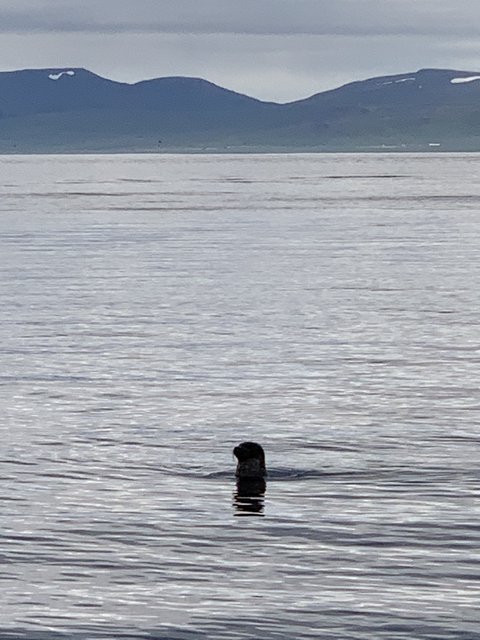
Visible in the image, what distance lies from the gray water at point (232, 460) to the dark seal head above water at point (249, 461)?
0.61 feet

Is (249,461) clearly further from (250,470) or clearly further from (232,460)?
(232,460)

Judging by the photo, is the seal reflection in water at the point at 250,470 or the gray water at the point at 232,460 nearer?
the gray water at the point at 232,460

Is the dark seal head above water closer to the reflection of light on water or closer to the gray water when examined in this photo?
the reflection of light on water

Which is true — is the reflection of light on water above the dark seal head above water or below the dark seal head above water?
below

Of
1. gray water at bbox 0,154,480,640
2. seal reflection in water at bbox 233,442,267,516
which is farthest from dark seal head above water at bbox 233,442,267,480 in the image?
gray water at bbox 0,154,480,640

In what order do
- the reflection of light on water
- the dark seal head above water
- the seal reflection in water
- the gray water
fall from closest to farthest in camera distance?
the gray water → the reflection of light on water → the seal reflection in water → the dark seal head above water

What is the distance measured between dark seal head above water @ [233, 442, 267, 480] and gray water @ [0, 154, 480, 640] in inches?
7.3

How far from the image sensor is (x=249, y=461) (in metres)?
21.5

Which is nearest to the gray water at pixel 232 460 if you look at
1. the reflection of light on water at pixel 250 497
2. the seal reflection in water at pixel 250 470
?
the reflection of light on water at pixel 250 497

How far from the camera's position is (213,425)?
25688 millimetres

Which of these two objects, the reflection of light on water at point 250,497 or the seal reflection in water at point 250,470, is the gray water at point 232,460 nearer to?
the reflection of light on water at point 250,497

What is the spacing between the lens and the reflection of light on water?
19.9 meters

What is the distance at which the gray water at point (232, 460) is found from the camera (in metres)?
16.0

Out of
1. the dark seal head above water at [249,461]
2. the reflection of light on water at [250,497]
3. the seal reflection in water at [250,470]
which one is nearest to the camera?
the reflection of light on water at [250,497]
